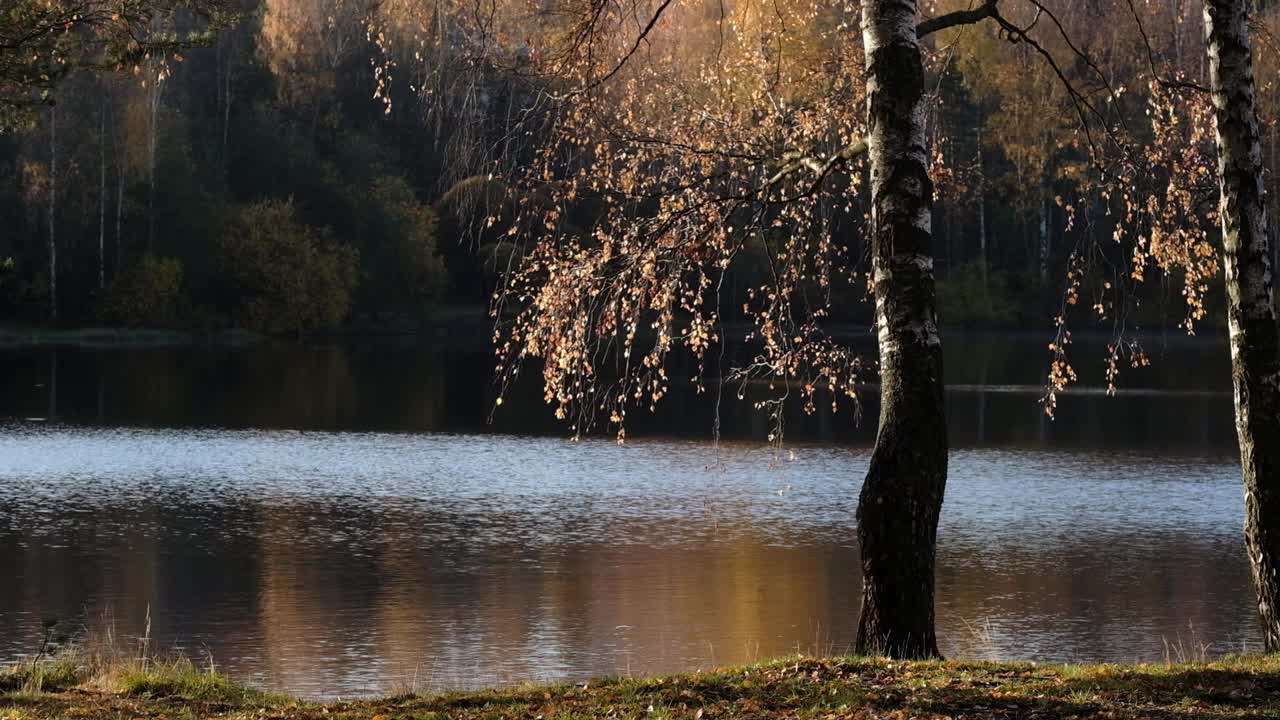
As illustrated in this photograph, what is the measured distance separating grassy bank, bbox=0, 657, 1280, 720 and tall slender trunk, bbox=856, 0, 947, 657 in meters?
0.90

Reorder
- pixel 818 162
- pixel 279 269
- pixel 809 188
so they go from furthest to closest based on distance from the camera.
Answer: pixel 279 269, pixel 809 188, pixel 818 162

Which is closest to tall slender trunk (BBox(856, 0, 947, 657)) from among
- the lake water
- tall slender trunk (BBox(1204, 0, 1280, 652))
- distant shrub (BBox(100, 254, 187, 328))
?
tall slender trunk (BBox(1204, 0, 1280, 652))

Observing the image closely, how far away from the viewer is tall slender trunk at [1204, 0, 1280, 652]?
1025cm

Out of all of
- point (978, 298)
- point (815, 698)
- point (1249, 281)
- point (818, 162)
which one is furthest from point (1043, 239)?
point (815, 698)

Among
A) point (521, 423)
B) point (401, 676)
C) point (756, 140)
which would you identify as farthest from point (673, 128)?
point (521, 423)

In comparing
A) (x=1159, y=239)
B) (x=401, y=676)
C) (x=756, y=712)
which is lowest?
(x=401, y=676)

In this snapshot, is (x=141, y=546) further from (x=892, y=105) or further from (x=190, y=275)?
(x=190, y=275)

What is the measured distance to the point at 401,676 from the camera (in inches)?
556

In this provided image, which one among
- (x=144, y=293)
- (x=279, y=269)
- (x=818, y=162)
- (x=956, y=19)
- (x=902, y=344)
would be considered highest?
A: (x=279, y=269)

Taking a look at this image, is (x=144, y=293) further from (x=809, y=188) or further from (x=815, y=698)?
(x=815, y=698)

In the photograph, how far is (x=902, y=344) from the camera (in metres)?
10.3

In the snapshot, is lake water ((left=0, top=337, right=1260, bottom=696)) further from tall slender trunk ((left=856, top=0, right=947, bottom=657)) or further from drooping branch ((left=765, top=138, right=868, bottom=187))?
drooping branch ((left=765, top=138, right=868, bottom=187))

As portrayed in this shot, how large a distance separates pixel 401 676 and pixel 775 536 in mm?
8779

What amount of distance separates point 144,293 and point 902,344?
2188 inches
